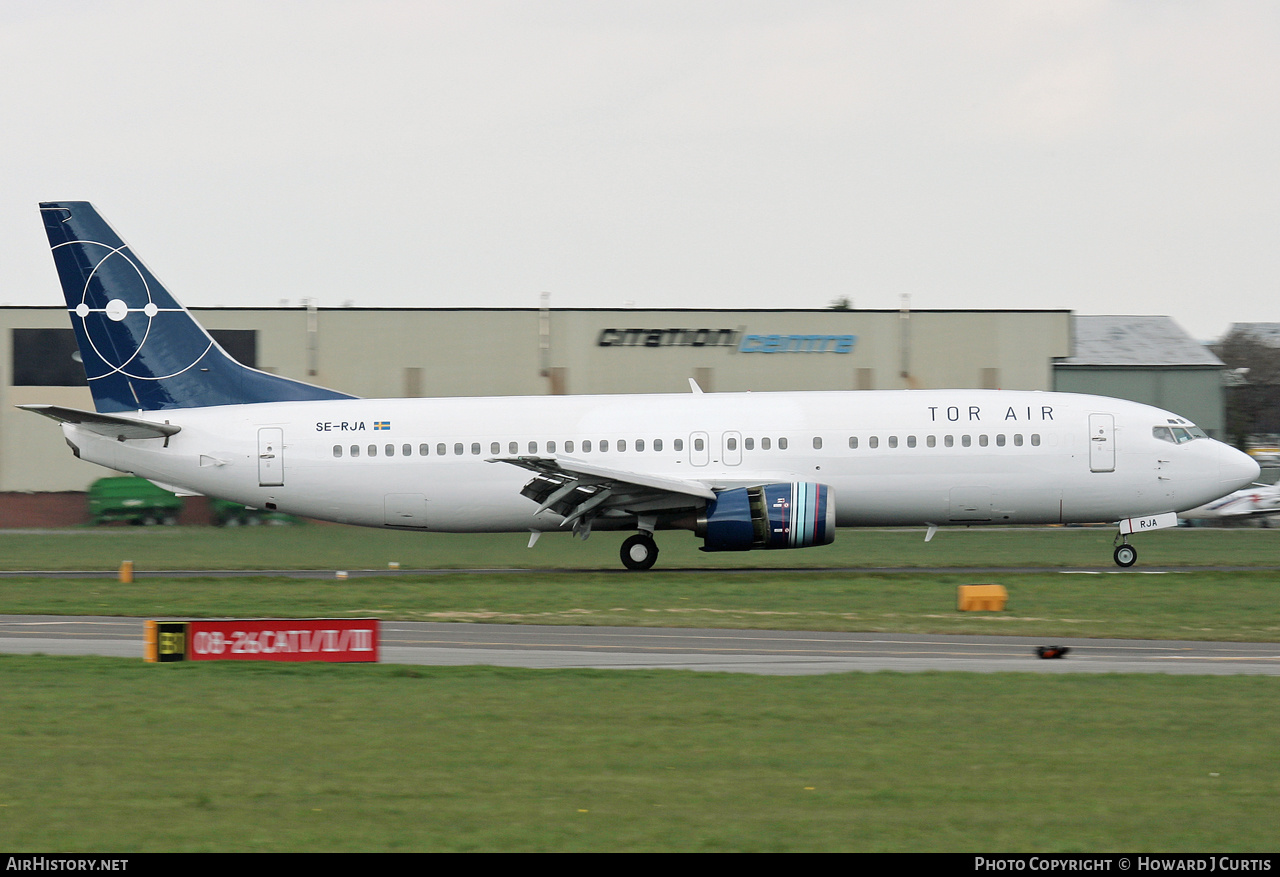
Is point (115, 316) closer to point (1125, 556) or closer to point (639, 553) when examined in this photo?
point (639, 553)

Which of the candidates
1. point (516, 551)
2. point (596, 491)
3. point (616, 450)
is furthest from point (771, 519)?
point (516, 551)

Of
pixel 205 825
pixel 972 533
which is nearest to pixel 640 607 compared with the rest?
pixel 205 825

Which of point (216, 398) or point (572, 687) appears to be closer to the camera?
point (572, 687)

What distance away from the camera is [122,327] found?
3300 cm

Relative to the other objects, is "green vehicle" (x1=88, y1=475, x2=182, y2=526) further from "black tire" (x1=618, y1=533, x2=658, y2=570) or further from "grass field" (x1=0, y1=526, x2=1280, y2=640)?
"black tire" (x1=618, y1=533, x2=658, y2=570)

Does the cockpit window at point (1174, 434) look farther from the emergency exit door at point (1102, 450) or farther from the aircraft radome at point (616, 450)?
the emergency exit door at point (1102, 450)

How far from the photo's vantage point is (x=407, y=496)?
32.4 meters

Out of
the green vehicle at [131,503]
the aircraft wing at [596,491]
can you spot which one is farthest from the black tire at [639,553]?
the green vehicle at [131,503]

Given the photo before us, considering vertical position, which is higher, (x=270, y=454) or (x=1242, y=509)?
(x=270, y=454)

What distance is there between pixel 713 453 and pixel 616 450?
7.69 feet

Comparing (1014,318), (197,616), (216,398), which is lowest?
(197,616)

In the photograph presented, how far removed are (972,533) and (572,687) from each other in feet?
103

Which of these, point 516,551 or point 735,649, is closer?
point 735,649

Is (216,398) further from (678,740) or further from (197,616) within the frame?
(678,740)
